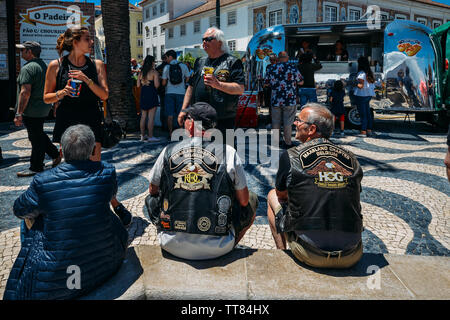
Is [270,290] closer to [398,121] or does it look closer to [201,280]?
[201,280]

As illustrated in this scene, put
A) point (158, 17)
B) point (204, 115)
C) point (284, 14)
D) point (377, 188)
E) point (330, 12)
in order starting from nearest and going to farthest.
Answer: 1. point (204, 115)
2. point (377, 188)
3. point (330, 12)
4. point (284, 14)
5. point (158, 17)

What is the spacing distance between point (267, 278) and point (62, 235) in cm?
118

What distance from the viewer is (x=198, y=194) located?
225cm

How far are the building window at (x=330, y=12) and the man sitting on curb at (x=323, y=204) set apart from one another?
28.3 meters

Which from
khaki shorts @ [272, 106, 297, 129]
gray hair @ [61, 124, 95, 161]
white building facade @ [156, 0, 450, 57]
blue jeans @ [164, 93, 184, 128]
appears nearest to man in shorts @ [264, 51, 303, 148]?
khaki shorts @ [272, 106, 297, 129]

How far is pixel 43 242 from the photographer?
1958mm

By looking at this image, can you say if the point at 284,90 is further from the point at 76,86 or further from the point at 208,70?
the point at 76,86

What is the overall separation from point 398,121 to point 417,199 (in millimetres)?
8176

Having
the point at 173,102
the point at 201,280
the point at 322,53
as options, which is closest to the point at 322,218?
the point at 201,280

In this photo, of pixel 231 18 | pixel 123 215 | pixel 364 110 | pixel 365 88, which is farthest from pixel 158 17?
pixel 123 215

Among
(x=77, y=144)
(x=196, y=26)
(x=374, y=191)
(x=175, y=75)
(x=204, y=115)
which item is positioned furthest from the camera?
(x=196, y=26)

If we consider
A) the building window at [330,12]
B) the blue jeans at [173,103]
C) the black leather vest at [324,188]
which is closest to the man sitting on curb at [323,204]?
the black leather vest at [324,188]

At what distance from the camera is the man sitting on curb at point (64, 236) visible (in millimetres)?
1906

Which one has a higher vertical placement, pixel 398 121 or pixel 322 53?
pixel 322 53
